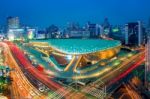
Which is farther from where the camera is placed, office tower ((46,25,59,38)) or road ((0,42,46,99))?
office tower ((46,25,59,38))

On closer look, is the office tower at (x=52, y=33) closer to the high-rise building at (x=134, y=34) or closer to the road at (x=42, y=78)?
the high-rise building at (x=134, y=34)

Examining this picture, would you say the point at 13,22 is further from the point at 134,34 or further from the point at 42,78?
the point at 42,78

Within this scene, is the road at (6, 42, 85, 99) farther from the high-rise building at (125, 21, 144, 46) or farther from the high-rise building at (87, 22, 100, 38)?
the high-rise building at (87, 22, 100, 38)

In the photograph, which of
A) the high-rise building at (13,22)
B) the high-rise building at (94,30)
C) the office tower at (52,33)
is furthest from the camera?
the high-rise building at (13,22)

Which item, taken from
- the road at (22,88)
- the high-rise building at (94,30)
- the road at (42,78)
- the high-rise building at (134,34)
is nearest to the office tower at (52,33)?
the high-rise building at (94,30)

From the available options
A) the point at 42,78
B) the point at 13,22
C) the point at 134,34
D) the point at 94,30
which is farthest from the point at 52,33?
the point at 42,78

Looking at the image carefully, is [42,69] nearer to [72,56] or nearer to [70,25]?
[72,56]

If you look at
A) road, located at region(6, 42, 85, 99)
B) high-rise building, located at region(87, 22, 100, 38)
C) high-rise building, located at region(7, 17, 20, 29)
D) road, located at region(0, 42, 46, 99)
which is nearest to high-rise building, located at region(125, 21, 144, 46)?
high-rise building, located at region(87, 22, 100, 38)

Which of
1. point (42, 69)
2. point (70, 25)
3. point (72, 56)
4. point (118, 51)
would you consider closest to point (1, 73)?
point (42, 69)
